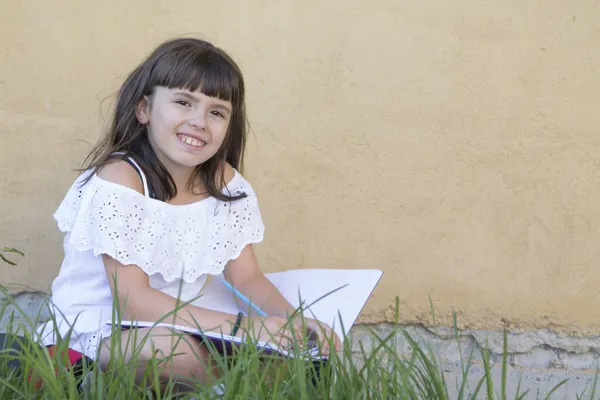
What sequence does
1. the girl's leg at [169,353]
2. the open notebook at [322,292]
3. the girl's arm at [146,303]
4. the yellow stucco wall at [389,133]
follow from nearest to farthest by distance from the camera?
the girl's leg at [169,353] → the girl's arm at [146,303] → the open notebook at [322,292] → the yellow stucco wall at [389,133]

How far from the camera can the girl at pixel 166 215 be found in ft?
6.97

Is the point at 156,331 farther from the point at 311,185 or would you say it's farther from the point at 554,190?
the point at 554,190

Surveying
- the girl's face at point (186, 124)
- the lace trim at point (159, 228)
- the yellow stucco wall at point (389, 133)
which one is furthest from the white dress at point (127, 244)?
the yellow stucco wall at point (389, 133)

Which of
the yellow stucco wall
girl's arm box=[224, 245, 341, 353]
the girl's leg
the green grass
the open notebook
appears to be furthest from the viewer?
the yellow stucco wall

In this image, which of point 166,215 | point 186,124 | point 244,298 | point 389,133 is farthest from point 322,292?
point 389,133

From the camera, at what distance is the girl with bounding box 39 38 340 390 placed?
6.97 feet

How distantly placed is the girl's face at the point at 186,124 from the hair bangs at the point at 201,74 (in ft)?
0.05

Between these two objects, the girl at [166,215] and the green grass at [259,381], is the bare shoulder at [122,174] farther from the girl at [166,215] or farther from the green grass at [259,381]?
the green grass at [259,381]

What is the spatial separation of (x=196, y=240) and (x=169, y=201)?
0.39ft

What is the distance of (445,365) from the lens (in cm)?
303

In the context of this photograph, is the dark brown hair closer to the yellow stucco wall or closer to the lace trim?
the lace trim

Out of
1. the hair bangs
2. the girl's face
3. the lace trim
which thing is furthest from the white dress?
the hair bangs

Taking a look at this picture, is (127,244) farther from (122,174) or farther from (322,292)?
(322,292)

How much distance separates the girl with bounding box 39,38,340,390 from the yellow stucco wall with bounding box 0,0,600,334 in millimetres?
463
